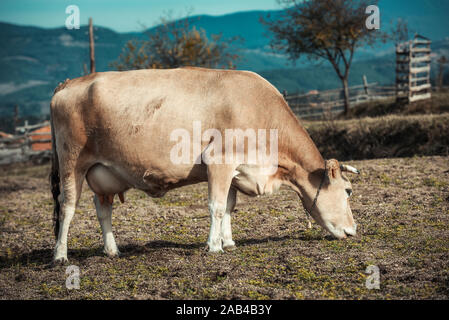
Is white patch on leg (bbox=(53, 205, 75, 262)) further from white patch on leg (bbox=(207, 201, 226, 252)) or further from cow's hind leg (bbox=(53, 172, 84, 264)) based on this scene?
white patch on leg (bbox=(207, 201, 226, 252))

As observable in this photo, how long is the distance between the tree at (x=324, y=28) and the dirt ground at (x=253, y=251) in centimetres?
1957

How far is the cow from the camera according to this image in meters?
6.55

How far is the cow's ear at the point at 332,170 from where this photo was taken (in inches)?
269

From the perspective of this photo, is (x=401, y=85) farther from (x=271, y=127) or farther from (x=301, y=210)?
(x=271, y=127)

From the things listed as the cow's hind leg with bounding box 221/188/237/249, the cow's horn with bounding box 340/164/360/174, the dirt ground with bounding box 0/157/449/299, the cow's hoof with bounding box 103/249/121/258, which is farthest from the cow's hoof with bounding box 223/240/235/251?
the cow's horn with bounding box 340/164/360/174

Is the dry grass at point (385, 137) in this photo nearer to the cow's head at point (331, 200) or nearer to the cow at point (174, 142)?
the cow's head at point (331, 200)

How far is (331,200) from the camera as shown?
6.95m

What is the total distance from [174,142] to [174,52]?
105 feet

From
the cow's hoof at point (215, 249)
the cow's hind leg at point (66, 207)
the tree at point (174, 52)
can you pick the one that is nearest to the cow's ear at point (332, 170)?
the cow's hoof at point (215, 249)

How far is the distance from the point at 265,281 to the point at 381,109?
21518 millimetres

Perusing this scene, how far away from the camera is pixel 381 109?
83.3ft
